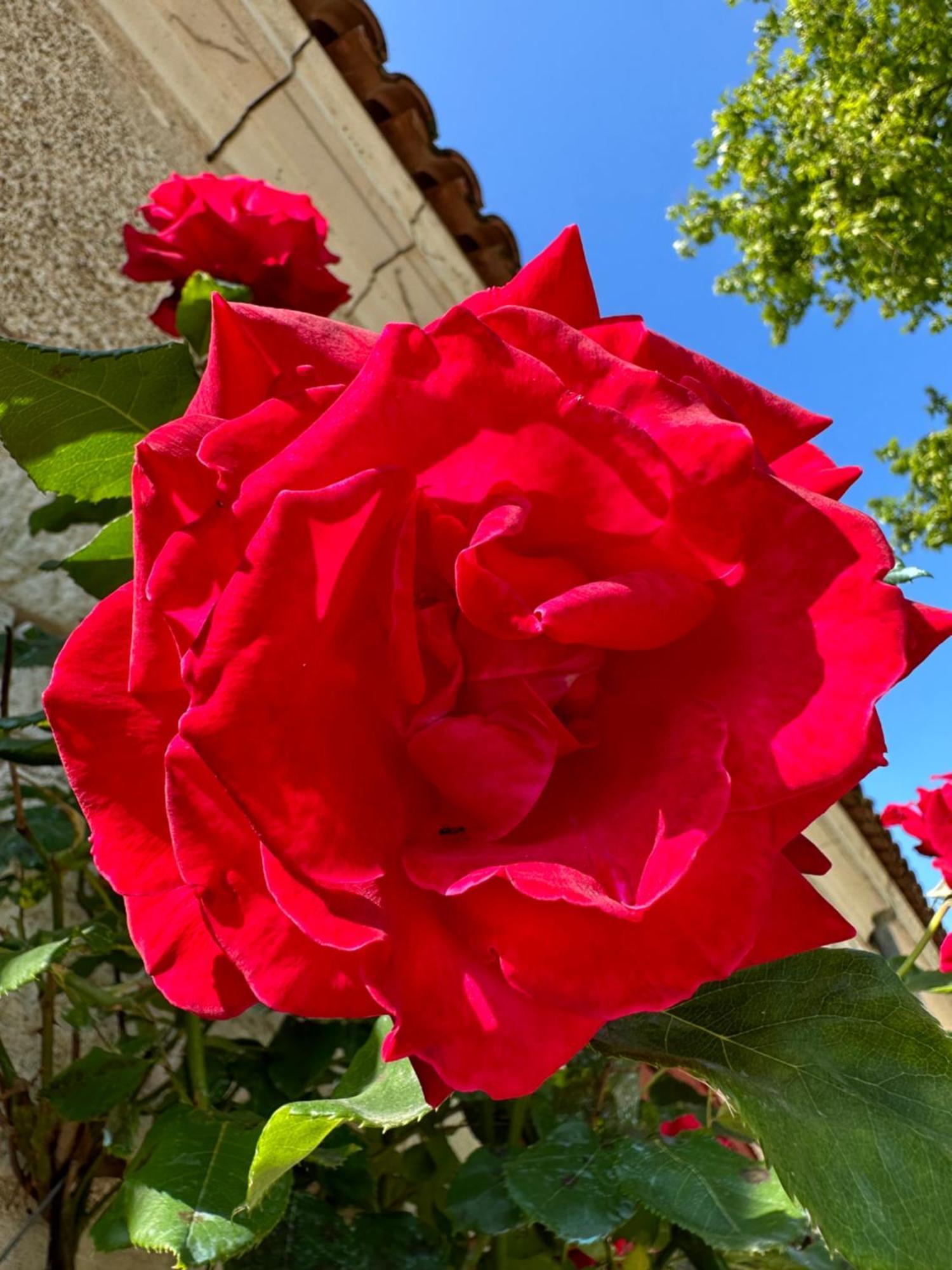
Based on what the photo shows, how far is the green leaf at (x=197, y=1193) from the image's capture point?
477mm

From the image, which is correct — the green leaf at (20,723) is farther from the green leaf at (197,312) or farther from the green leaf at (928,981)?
the green leaf at (928,981)

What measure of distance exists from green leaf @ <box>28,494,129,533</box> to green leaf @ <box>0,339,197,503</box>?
21cm

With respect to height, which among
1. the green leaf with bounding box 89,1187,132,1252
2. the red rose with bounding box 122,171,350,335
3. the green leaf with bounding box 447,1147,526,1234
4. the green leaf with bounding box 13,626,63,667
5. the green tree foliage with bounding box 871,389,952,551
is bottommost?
the green leaf with bounding box 89,1187,132,1252

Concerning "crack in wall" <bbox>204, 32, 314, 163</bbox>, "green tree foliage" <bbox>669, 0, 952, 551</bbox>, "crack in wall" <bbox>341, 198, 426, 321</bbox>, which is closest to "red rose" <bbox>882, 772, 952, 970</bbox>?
"crack in wall" <bbox>341, 198, 426, 321</bbox>

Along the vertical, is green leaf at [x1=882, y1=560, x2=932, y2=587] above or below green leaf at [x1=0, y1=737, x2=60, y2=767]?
above

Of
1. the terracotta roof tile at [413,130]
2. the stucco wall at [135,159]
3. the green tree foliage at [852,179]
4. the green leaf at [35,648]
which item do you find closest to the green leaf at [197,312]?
the green leaf at [35,648]

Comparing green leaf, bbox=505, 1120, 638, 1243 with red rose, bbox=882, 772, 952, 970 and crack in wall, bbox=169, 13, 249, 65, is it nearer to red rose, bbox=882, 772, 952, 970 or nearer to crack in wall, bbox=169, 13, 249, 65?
red rose, bbox=882, 772, 952, 970

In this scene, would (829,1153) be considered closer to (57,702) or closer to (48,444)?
(57,702)

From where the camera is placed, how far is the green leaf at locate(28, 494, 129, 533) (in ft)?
2.89

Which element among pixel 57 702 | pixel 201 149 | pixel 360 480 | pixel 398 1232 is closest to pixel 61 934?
pixel 398 1232

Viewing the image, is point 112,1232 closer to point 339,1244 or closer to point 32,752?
point 339,1244

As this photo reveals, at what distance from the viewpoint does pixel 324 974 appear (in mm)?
294

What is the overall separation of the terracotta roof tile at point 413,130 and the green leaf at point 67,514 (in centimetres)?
94

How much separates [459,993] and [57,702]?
162mm
